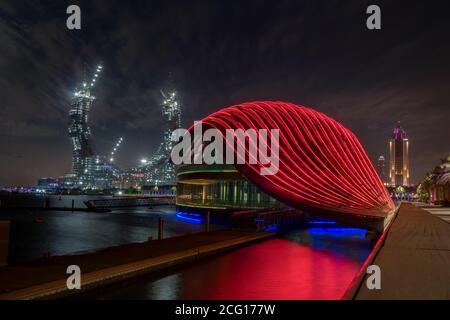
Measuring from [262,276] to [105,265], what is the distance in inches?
195

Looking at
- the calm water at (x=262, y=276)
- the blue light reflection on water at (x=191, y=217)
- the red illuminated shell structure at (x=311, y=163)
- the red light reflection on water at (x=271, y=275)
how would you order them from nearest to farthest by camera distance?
the calm water at (x=262, y=276) → the red light reflection on water at (x=271, y=275) → the red illuminated shell structure at (x=311, y=163) → the blue light reflection on water at (x=191, y=217)

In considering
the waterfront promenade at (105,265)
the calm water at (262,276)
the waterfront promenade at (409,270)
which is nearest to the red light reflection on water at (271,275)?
the calm water at (262,276)

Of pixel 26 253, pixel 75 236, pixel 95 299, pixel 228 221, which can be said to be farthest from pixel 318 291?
pixel 228 221

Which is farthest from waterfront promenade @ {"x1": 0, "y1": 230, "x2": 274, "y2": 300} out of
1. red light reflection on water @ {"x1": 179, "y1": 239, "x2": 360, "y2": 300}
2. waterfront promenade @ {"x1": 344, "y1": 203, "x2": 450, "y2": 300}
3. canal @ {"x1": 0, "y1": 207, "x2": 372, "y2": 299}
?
waterfront promenade @ {"x1": 344, "y1": 203, "x2": 450, "y2": 300}

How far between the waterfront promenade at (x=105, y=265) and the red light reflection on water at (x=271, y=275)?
854 millimetres

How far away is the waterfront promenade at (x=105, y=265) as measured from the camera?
32.0 feet

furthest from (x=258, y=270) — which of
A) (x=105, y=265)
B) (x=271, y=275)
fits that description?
(x=105, y=265)

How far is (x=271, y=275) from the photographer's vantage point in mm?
14266

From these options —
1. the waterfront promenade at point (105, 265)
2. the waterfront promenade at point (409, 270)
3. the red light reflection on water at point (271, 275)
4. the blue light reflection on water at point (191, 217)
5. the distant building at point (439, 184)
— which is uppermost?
the distant building at point (439, 184)

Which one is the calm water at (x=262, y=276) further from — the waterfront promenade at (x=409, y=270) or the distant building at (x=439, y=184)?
the distant building at (x=439, y=184)

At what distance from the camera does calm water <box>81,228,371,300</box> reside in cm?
1166

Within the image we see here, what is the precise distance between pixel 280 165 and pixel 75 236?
14.4m
